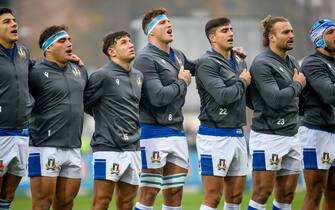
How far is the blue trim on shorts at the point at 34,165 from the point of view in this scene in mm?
13617

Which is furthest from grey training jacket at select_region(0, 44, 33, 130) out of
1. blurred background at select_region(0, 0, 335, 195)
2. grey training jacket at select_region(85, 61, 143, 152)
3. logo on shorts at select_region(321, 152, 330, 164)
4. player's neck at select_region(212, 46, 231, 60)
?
blurred background at select_region(0, 0, 335, 195)

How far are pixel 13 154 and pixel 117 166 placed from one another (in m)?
1.23

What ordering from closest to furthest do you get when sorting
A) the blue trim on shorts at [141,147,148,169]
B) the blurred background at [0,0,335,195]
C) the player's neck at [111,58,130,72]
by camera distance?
the player's neck at [111,58,130,72], the blue trim on shorts at [141,147,148,169], the blurred background at [0,0,335,195]

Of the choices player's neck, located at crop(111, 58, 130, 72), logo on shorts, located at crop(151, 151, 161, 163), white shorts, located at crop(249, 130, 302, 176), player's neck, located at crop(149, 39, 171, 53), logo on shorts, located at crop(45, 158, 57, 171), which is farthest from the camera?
player's neck, located at crop(149, 39, 171, 53)

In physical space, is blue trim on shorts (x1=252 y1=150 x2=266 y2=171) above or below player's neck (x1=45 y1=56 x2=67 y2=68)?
below

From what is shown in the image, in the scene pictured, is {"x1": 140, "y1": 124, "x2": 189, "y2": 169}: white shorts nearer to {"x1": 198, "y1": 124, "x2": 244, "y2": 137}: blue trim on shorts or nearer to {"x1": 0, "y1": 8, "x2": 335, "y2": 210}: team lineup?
{"x1": 0, "y1": 8, "x2": 335, "y2": 210}: team lineup

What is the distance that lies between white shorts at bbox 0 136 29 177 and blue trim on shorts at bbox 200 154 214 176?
7.23 ft

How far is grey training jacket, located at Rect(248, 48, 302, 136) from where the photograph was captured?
47.4 ft

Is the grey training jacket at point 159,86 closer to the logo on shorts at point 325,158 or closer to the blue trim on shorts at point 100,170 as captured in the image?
the blue trim on shorts at point 100,170

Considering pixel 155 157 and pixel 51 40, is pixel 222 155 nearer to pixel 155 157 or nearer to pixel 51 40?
pixel 155 157

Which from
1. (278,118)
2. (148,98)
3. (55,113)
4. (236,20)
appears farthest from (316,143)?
(236,20)

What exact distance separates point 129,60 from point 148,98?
53 cm

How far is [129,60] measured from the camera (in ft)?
46.4

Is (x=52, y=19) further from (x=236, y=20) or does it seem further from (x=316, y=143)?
(x=316, y=143)
